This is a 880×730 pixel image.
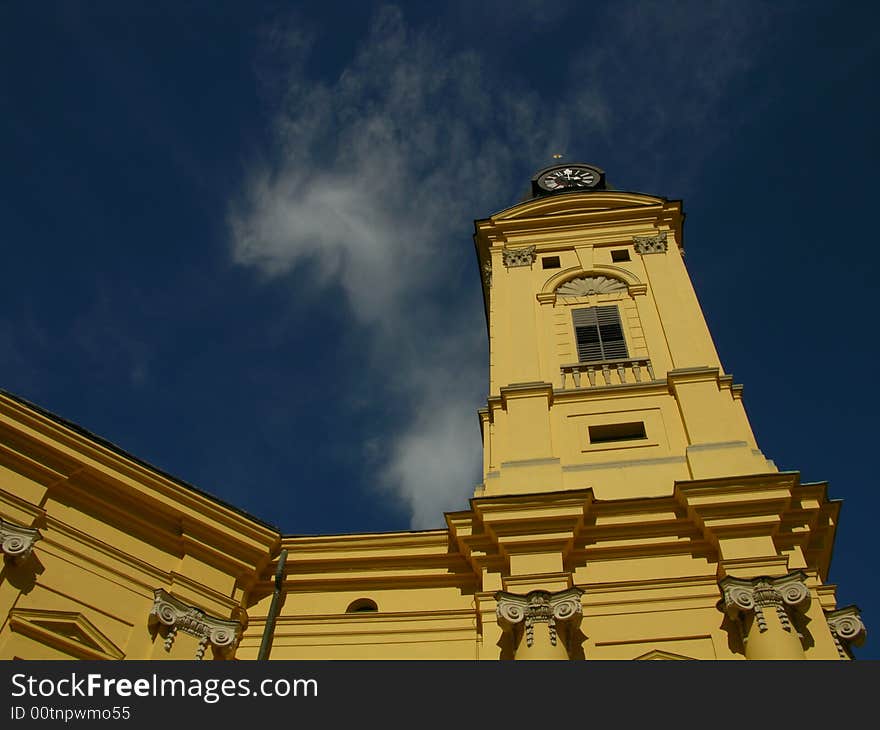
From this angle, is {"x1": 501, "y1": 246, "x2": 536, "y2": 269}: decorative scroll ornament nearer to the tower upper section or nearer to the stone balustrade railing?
the tower upper section

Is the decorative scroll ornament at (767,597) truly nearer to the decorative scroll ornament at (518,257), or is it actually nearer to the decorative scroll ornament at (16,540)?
the decorative scroll ornament at (16,540)

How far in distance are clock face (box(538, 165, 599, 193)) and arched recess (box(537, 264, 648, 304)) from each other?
9.48 m

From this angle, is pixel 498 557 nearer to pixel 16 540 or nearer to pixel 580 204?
pixel 16 540

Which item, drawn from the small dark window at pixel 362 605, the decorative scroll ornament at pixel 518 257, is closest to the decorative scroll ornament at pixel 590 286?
the decorative scroll ornament at pixel 518 257

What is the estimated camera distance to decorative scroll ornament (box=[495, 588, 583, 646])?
49.7 ft

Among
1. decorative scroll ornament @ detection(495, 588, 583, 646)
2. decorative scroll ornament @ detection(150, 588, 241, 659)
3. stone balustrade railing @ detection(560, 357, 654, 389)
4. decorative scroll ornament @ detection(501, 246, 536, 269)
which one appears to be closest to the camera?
decorative scroll ornament @ detection(495, 588, 583, 646)

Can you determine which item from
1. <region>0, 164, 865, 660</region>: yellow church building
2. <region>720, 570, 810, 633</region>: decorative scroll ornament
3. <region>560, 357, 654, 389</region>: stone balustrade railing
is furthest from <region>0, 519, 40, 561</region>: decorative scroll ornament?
<region>560, 357, 654, 389</region>: stone balustrade railing


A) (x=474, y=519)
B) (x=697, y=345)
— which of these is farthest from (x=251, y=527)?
(x=697, y=345)

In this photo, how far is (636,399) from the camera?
21.0 metres

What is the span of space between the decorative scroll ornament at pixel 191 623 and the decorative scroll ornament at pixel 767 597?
27.7 ft

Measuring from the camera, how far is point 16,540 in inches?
594

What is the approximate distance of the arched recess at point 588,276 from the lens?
25.5 metres
